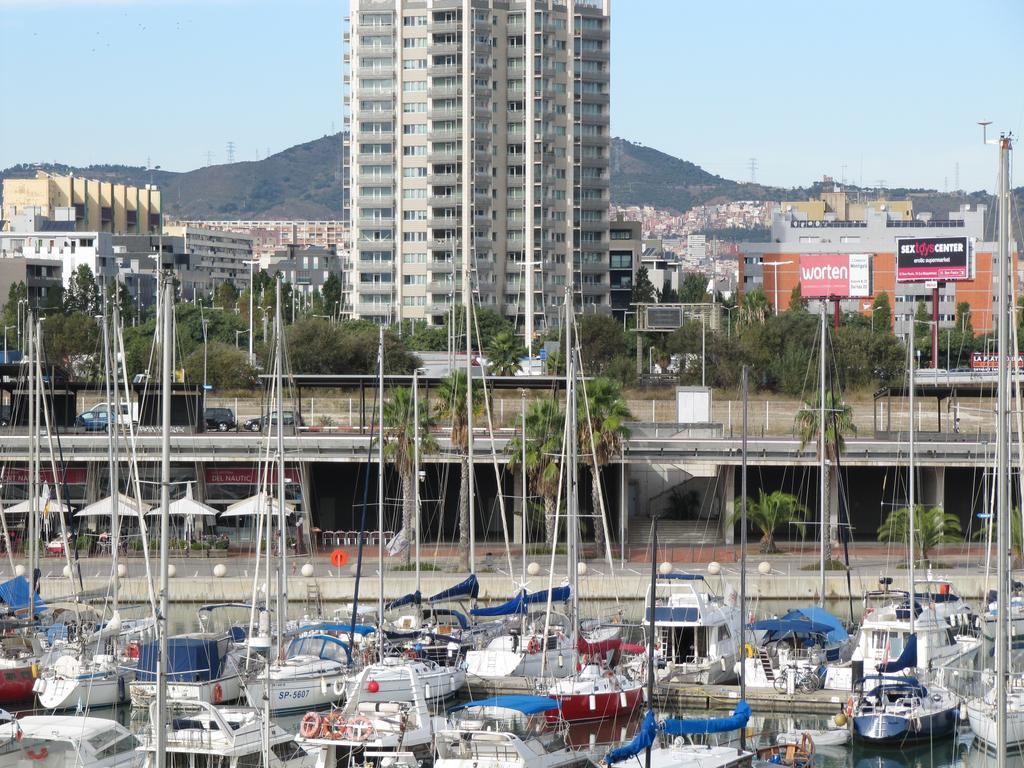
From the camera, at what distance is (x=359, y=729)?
33.6 metres

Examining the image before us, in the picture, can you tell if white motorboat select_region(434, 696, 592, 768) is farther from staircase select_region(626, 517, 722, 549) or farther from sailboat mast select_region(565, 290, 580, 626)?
staircase select_region(626, 517, 722, 549)

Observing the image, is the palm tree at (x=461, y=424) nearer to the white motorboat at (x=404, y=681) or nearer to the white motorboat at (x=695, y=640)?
the white motorboat at (x=695, y=640)

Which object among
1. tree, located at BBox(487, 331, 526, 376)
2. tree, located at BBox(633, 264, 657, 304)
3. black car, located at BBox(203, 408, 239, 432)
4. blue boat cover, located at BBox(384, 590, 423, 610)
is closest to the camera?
blue boat cover, located at BBox(384, 590, 423, 610)

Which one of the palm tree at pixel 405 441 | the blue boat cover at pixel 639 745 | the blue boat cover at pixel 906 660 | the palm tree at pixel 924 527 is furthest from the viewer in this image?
the palm tree at pixel 405 441

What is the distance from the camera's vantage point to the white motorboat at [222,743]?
109 ft

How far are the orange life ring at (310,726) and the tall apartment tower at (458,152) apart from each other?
121951mm

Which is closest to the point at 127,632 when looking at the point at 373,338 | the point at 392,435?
the point at 392,435

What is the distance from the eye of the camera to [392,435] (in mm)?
64562

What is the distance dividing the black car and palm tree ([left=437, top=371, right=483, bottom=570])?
2056 cm

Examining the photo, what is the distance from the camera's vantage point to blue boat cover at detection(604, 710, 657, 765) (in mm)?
31453

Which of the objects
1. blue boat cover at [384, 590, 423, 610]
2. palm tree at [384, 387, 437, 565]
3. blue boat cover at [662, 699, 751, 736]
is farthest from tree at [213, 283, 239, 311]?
blue boat cover at [662, 699, 751, 736]

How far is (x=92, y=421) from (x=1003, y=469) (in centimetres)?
5595

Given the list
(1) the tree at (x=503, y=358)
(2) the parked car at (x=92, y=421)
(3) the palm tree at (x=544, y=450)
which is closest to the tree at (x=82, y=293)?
(1) the tree at (x=503, y=358)

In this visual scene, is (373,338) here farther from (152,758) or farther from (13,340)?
(152,758)
